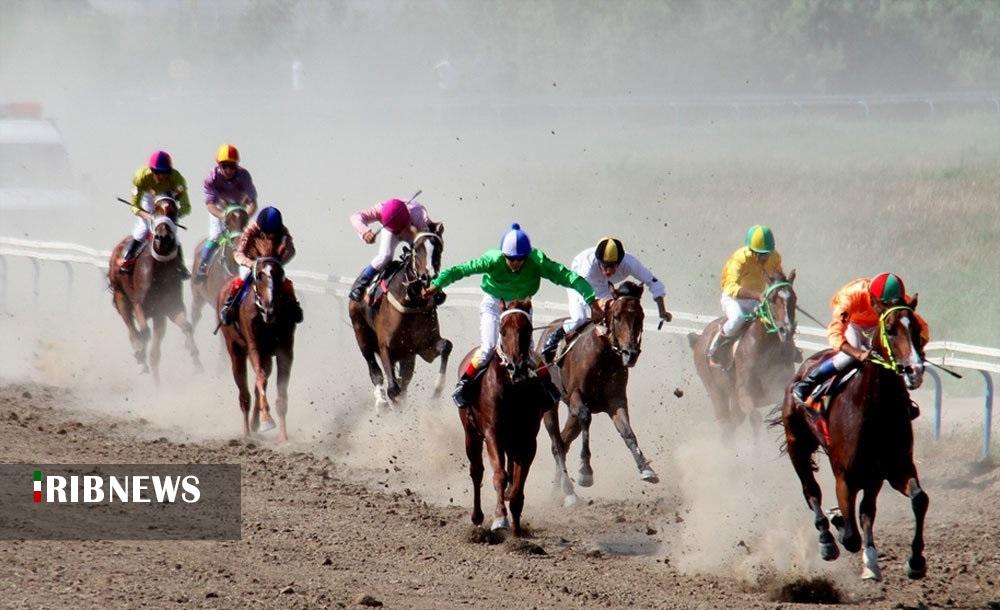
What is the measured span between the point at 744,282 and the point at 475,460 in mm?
4409

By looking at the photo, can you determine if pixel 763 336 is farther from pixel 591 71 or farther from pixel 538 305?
pixel 591 71

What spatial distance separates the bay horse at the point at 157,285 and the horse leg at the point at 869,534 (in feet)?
35.9

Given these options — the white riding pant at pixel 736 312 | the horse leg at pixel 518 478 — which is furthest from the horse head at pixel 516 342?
the white riding pant at pixel 736 312

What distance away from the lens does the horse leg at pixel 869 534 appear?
9.72 meters

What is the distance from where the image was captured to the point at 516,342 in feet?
37.1

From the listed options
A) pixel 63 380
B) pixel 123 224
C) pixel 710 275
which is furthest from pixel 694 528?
pixel 123 224

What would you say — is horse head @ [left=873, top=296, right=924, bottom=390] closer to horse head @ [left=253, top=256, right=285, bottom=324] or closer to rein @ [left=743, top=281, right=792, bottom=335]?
rein @ [left=743, top=281, right=792, bottom=335]

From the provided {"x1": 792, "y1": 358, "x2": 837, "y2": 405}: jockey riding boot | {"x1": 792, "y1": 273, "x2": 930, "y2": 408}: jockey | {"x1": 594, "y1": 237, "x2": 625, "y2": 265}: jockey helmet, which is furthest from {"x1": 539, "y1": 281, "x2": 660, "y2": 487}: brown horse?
{"x1": 792, "y1": 273, "x2": 930, "y2": 408}: jockey

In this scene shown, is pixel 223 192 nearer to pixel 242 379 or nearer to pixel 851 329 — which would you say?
pixel 242 379

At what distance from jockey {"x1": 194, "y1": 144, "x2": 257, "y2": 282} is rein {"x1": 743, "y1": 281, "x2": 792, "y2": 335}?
6646mm

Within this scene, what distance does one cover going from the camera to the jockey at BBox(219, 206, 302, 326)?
15562 millimetres

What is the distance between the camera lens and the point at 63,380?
19938 millimetres

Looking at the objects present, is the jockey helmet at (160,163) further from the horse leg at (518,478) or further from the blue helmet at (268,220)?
the horse leg at (518,478)

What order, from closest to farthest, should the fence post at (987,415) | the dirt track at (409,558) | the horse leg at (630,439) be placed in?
the dirt track at (409,558) < the horse leg at (630,439) < the fence post at (987,415)
